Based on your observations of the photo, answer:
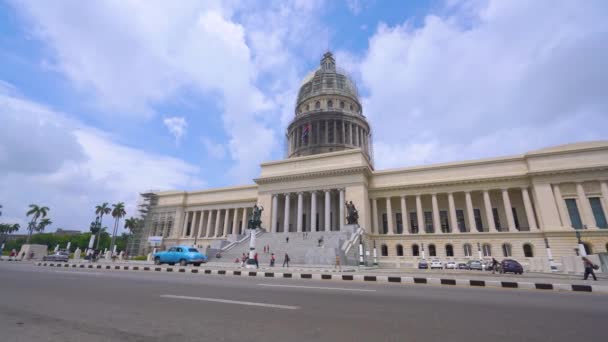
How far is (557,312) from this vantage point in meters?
5.43

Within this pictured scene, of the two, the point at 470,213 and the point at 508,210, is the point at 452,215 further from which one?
the point at 508,210

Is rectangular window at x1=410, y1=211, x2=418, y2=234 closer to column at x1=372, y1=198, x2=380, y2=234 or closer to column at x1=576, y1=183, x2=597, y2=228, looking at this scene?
column at x1=372, y1=198, x2=380, y2=234

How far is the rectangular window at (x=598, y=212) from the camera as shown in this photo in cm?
3244

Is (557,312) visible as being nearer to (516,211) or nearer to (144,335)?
(144,335)

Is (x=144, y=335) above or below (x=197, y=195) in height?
below

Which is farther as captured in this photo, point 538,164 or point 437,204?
point 437,204

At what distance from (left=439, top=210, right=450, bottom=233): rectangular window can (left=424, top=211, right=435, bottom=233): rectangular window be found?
4.39 feet

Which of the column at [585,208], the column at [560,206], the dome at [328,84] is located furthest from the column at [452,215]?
the dome at [328,84]

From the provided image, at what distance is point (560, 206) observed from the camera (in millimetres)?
33969

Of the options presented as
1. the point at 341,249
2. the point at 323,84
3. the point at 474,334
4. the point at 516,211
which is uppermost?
the point at 323,84

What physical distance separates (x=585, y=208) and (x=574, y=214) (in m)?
1.26

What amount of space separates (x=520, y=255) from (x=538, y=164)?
461 inches

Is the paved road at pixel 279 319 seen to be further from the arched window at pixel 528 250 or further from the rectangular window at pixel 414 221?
the rectangular window at pixel 414 221

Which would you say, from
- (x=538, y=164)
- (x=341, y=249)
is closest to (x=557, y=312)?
(x=341, y=249)
